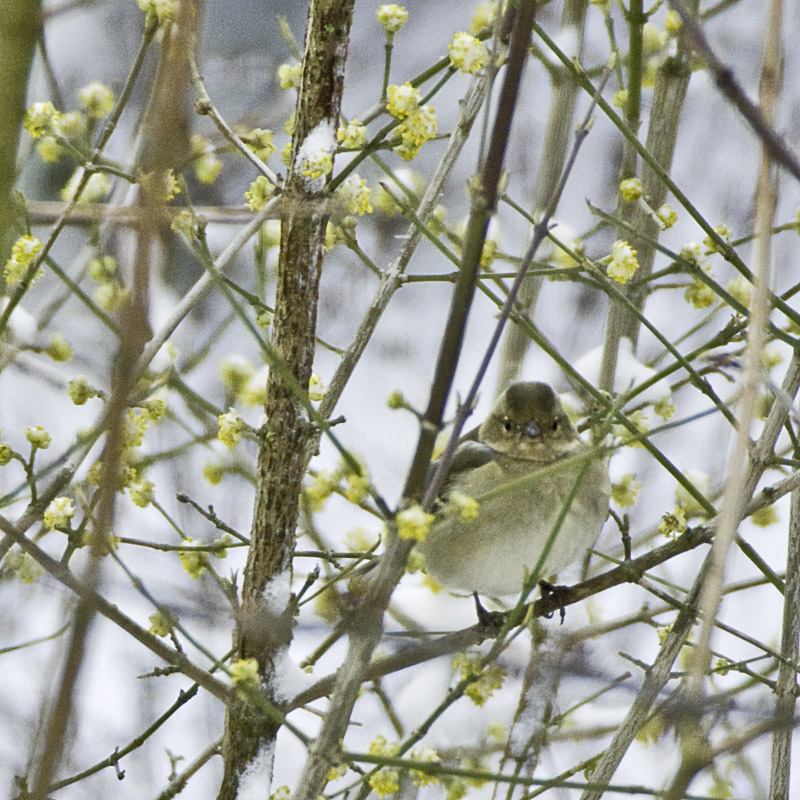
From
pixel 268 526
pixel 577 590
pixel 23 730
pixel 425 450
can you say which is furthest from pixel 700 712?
pixel 23 730

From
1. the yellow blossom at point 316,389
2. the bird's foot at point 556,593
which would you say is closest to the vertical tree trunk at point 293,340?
the yellow blossom at point 316,389

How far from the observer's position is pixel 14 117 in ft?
3.87

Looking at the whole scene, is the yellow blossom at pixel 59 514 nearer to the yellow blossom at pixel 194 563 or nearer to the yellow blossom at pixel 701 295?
the yellow blossom at pixel 194 563

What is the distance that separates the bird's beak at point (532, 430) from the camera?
3.41m


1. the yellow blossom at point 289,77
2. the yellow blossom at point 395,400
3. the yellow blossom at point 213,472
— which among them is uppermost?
the yellow blossom at point 289,77

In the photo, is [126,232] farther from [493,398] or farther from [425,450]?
[493,398]

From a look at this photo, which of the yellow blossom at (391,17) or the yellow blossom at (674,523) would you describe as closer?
the yellow blossom at (391,17)

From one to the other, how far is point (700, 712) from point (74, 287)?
1.56m

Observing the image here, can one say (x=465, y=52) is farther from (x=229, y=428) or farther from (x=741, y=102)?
(x=741, y=102)

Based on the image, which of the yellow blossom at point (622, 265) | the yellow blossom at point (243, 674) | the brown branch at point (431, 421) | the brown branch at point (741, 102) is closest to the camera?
the brown branch at point (741, 102)

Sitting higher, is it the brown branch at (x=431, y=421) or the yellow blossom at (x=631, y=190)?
the yellow blossom at (x=631, y=190)

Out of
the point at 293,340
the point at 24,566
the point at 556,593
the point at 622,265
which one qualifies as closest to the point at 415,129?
the point at 293,340

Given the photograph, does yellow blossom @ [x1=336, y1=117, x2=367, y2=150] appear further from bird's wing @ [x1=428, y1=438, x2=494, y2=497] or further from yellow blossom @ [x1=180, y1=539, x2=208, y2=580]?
bird's wing @ [x1=428, y1=438, x2=494, y2=497]

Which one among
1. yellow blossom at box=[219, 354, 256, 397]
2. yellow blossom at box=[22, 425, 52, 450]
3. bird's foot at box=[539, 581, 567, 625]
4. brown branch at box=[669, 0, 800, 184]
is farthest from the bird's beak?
brown branch at box=[669, 0, 800, 184]
